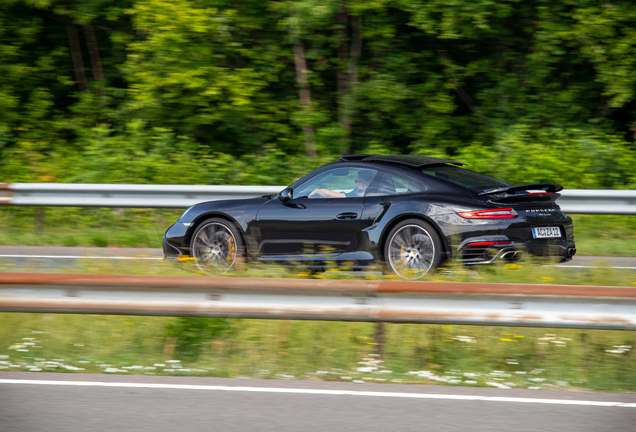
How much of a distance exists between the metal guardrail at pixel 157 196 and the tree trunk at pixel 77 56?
8247 mm

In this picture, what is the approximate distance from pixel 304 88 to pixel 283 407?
538 inches

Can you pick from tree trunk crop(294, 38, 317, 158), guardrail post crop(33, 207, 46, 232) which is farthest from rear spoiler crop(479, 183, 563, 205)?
tree trunk crop(294, 38, 317, 158)

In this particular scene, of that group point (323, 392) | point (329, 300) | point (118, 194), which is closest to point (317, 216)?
point (329, 300)

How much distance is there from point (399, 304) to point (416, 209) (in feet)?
8.17

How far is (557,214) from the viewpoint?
308 inches

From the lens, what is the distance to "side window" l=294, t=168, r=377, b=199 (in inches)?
319

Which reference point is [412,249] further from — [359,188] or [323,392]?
[323,392]

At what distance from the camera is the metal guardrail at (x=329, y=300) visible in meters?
5.00

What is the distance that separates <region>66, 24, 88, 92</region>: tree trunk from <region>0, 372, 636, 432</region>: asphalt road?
15800 mm

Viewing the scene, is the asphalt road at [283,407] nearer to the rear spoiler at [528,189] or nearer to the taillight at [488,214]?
the taillight at [488,214]

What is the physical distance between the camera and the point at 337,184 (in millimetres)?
8297

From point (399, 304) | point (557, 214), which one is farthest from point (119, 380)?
point (557, 214)

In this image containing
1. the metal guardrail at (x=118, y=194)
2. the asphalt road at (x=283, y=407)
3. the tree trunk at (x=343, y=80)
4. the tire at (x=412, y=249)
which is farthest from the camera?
the tree trunk at (x=343, y=80)

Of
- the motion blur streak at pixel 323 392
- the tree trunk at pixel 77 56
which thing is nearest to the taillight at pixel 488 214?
the motion blur streak at pixel 323 392
